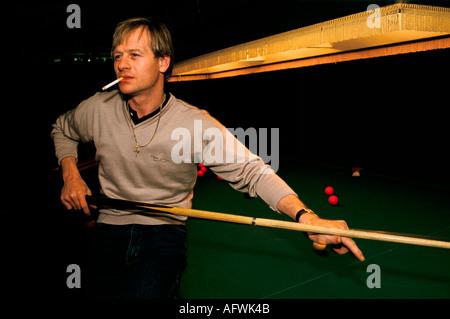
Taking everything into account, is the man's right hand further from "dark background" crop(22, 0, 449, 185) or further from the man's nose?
"dark background" crop(22, 0, 449, 185)

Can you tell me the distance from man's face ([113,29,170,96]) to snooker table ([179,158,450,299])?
4.48 feet

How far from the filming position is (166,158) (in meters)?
1.79

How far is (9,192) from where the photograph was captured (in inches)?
206

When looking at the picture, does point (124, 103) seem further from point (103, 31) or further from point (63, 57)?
point (63, 57)

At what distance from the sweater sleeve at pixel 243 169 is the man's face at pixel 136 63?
1.60 ft

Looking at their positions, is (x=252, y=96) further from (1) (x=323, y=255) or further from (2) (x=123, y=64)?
(2) (x=123, y=64)

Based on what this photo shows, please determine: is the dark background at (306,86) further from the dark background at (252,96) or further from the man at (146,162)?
the man at (146,162)

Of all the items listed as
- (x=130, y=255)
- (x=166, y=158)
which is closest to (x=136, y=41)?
(x=166, y=158)

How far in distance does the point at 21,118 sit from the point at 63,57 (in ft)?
7.85

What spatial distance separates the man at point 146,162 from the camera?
66.5 inches

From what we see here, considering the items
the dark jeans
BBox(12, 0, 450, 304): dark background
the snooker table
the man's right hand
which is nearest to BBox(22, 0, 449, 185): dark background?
BBox(12, 0, 450, 304): dark background

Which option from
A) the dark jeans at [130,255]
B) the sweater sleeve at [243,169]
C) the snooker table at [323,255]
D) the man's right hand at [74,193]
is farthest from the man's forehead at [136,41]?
the snooker table at [323,255]

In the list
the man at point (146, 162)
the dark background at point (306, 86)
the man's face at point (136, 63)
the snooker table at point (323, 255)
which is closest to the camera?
the man at point (146, 162)

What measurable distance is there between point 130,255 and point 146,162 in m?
0.49
